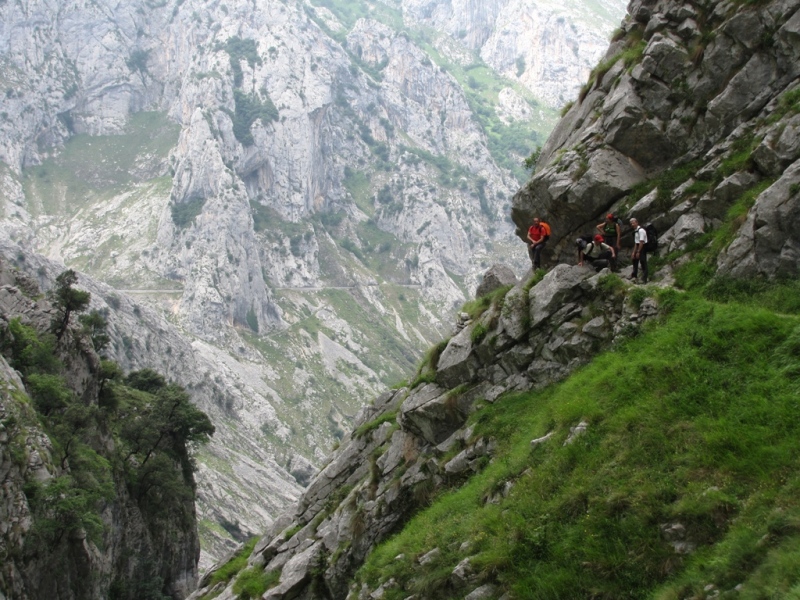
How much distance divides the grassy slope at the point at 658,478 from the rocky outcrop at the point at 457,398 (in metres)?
1.32

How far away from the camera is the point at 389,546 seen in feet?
56.9

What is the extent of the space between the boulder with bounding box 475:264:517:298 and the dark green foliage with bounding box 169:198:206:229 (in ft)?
574

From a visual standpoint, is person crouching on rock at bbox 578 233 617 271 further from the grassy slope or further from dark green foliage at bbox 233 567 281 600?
dark green foliage at bbox 233 567 281 600

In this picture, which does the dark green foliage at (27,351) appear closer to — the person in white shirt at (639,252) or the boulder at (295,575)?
the boulder at (295,575)

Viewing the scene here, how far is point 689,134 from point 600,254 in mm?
4820

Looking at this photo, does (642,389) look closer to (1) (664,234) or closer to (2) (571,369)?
(2) (571,369)

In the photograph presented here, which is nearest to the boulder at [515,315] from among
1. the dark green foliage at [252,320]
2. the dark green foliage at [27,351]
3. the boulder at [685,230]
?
the boulder at [685,230]

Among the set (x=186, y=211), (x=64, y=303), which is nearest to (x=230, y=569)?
(x=64, y=303)

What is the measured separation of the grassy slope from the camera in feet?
32.8

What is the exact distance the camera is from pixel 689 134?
20500mm

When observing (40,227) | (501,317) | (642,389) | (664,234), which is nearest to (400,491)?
(501,317)

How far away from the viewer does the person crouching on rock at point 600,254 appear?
1919 cm

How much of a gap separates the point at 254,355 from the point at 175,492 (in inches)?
4780

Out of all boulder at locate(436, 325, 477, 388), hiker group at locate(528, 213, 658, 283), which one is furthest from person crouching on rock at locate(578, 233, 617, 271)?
boulder at locate(436, 325, 477, 388)
